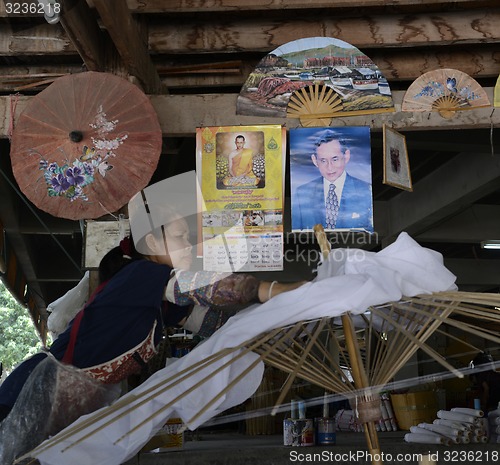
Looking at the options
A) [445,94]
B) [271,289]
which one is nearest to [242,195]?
[445,94]

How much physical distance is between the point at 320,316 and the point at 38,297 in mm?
10561

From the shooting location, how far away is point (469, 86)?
4.43m

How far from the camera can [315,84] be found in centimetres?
440

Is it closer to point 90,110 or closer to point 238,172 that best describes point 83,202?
point 90,110

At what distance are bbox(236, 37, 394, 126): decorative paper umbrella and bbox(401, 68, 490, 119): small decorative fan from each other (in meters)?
0.16

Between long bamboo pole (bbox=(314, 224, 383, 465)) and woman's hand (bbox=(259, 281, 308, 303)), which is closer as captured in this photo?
long bamboo pole (bbox=(314, 224, 383, 465))

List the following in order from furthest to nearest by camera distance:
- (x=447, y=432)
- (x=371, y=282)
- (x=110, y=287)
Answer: (x=447, y=432)
(x=110, y=287)
(x=371, y=282)

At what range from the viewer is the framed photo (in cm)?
434

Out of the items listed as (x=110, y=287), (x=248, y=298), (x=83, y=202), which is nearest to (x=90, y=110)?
(x=83, y=202)

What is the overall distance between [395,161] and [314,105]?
61cm

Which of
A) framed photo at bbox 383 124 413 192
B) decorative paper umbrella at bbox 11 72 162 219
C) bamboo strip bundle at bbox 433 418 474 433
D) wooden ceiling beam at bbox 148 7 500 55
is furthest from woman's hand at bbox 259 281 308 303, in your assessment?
bamboo strip bundle at bbox 433 418 474 433

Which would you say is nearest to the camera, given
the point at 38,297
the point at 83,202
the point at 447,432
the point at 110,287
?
the point at 110,287

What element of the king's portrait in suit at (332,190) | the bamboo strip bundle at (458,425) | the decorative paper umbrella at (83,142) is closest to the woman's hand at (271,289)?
the decorative paper umbrella at (83,142)

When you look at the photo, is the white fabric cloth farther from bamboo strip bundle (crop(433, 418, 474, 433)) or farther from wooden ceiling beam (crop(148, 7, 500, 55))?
bamboo strip bundle (crop(433, 418, 474, 433))
